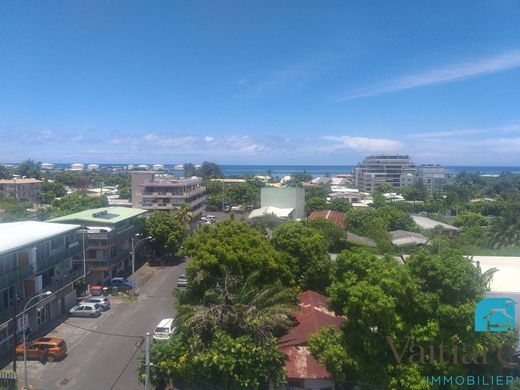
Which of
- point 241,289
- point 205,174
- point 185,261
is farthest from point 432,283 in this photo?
point 205,174

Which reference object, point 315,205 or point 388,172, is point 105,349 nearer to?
point 315,205

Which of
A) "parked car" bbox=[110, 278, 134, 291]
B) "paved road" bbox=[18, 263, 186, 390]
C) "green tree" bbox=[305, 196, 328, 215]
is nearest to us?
"paved road" bbox=[18, 263, 186, 390]

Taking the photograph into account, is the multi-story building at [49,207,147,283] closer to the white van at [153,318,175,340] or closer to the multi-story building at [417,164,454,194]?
the white van at [153,318,175,340]

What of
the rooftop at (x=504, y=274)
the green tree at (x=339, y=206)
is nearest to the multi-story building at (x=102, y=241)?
the rooftop at (x=504, y=274)

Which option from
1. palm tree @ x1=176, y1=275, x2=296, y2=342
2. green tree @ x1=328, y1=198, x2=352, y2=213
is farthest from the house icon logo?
green tree @ x1=328, y1=198, x2=352, y2=213

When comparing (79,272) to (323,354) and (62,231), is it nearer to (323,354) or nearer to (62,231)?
(62,231)

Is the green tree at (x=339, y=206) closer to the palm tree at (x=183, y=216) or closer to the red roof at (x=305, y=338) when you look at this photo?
the palm tree at (x=183, y=216)
